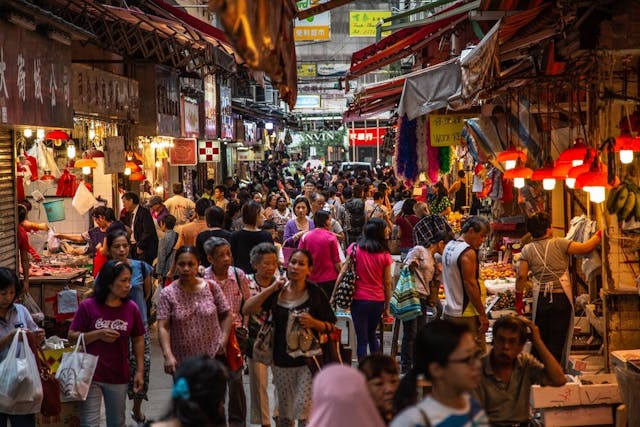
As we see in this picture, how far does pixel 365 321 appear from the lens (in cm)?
1069

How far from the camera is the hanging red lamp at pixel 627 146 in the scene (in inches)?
350

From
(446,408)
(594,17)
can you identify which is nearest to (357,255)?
(594,17)

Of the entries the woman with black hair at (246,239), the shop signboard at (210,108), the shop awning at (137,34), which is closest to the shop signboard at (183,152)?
the shop signboard at (210,108)

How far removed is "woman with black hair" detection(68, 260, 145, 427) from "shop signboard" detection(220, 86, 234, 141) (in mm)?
19403

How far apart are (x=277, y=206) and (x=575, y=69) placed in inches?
340

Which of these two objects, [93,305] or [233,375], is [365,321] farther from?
[93,305]

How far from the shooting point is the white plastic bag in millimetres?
6984

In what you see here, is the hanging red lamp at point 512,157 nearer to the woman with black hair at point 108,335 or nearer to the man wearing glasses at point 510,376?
the woman with black hair at point 108,335

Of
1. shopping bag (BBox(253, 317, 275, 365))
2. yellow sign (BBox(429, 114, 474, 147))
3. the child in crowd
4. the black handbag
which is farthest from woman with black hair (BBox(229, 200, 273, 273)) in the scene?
yellow sign (BBox(429, 114, 474, 147))

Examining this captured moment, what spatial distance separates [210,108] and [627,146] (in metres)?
17.2

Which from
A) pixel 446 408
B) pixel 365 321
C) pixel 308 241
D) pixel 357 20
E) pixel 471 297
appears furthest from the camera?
pixel 357 20

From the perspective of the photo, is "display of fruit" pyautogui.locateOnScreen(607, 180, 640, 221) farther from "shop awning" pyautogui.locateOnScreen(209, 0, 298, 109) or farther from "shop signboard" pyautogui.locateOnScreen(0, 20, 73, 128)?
"shop signboard" pyautogui.locateOnScreen(0, 20, 73, 128)

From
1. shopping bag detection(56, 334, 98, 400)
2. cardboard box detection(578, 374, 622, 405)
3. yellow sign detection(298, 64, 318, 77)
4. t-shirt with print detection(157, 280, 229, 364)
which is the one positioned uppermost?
yellow sign detection(298, 64, 318, 77)

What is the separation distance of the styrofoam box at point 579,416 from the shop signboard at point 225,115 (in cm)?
1904
